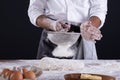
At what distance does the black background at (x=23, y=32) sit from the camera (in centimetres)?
314

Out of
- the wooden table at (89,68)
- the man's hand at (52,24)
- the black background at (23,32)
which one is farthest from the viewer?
the black background at (23,32)

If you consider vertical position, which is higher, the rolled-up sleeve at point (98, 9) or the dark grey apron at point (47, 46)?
the rolled-up sleeve at point (98, 9)

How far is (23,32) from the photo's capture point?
3.19m

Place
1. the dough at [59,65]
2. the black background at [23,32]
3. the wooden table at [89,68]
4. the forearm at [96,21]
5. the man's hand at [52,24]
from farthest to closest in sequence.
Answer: the black background at [23,32] < the forearm at [96,21] < the man's hand at [52,24] < the dough at [59,65] < the wooden table at [89,68]

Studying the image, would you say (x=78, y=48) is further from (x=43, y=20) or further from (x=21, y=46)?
(x=21, y=46)

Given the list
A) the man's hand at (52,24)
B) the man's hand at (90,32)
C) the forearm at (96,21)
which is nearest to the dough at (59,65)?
the man's hand at (90,32)

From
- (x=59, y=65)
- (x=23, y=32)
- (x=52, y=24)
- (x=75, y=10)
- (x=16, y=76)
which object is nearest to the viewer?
(x=16, y=76)

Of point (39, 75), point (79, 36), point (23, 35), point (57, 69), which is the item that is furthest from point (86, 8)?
point (23, 35)

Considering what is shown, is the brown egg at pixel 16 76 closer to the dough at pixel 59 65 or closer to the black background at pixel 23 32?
the dough at pixel 59 65

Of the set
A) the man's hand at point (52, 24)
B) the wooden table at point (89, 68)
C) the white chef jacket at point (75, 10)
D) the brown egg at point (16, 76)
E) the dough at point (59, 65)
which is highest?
the white chef jacket at point (75, 10)

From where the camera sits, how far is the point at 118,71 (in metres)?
1.72

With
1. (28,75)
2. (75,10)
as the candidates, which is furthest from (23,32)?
(28,75)

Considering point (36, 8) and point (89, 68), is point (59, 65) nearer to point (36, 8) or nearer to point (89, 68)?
point (89, 68)

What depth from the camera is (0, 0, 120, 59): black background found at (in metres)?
3.14
